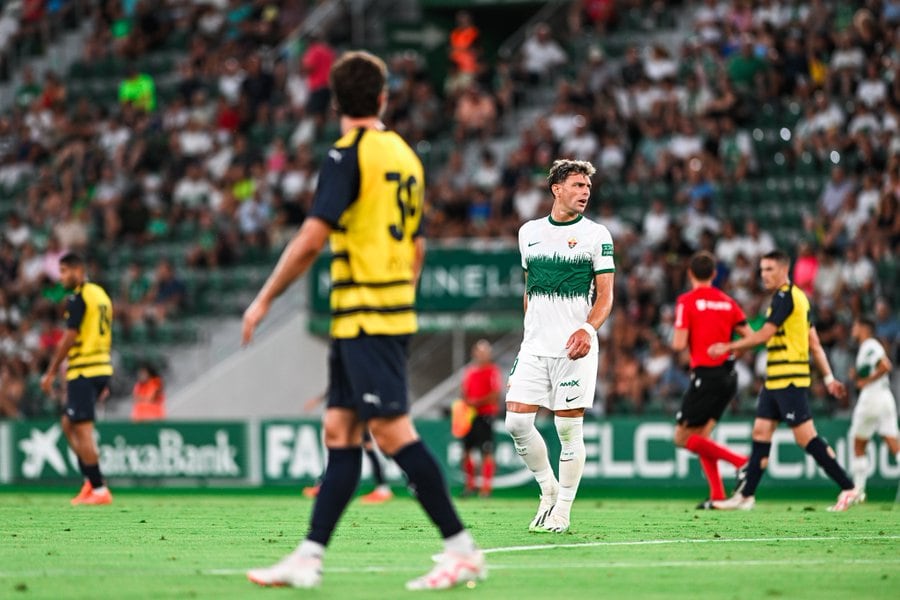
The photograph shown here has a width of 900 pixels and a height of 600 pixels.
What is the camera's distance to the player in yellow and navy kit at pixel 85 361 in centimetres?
1636

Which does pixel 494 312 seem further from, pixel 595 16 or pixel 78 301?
pixel 78 301

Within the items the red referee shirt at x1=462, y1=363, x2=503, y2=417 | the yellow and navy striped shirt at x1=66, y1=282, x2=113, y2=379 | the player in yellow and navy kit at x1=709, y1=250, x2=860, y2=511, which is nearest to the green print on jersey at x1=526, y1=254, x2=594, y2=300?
the player in yellow and navy kit at x1=709, y1=250, x2=860, y2=511

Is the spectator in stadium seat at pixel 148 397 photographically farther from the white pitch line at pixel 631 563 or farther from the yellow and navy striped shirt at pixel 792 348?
the white pitch line at pixel 631 563

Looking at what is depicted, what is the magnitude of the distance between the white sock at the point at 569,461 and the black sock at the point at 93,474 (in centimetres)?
680

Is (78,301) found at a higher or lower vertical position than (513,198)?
lower

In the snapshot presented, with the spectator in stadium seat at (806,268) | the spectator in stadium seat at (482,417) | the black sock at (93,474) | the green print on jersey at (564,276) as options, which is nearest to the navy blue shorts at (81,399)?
the black sock at (93,474)

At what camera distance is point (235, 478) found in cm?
2378

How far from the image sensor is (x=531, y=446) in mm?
11586

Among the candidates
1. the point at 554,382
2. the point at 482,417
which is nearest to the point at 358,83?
the point at 554,382

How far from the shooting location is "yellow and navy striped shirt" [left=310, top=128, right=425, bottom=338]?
26.2 feet

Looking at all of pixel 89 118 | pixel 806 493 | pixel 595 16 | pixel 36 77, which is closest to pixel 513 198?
pixel 595 16

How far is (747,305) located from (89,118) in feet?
52.5

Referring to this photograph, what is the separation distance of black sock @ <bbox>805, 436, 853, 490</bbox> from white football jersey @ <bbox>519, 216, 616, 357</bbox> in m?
4.82

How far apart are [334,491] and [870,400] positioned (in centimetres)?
1112
